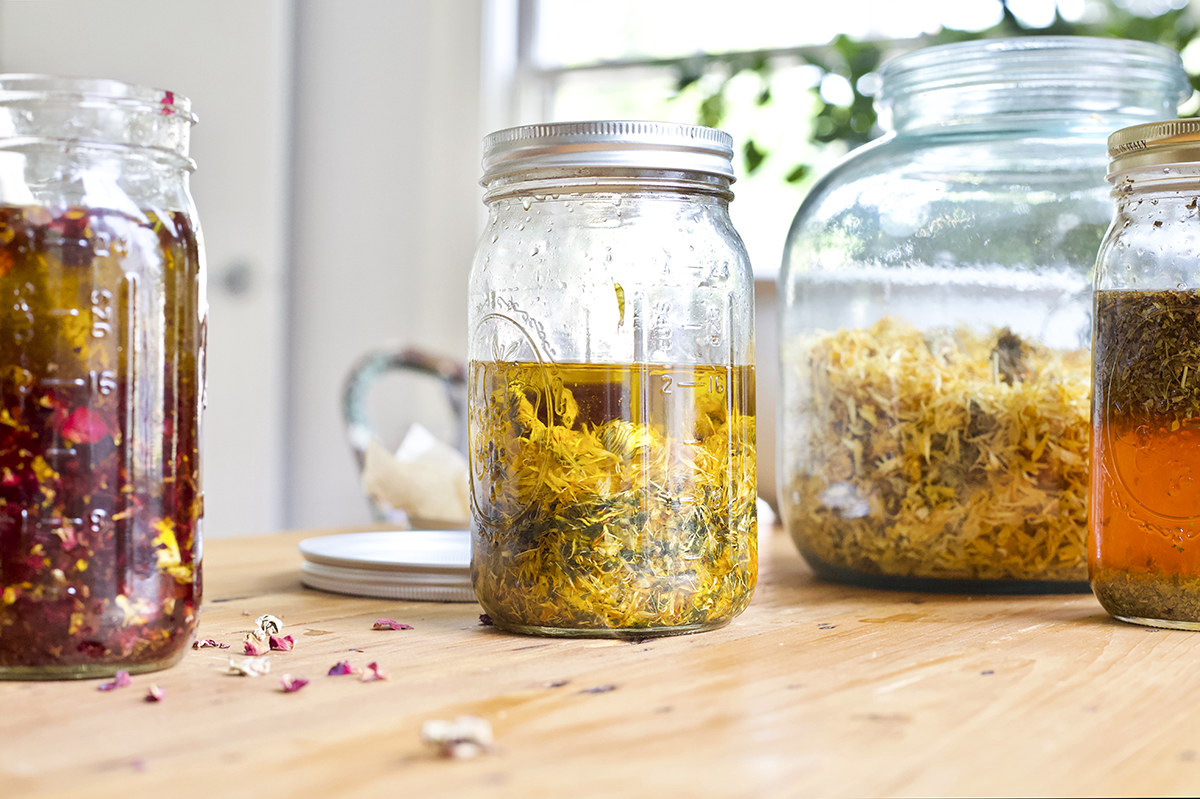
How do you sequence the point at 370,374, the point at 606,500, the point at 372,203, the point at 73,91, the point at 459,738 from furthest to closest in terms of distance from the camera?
the point at 372,203, the point at 370,374, the point at 606,500, the point at 73,91, the point at 459,738

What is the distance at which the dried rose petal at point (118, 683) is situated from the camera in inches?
20.7

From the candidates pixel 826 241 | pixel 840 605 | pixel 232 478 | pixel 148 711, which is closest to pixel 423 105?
pixel 232 478

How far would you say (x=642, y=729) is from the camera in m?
0.47

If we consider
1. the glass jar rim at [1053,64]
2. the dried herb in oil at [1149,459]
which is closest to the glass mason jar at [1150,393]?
the dried herb in oil at [1149,459]

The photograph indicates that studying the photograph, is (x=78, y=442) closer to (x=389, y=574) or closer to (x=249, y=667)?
(x=249, y=667)

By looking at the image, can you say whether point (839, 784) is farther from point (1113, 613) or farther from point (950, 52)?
point (950, 52)

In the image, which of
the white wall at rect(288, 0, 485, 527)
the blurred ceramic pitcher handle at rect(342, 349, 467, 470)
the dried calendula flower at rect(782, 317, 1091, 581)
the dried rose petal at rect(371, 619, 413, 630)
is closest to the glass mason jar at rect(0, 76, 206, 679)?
the dried rose petal at rect(371, 619, 413, 630)

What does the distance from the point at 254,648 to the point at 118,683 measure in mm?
99

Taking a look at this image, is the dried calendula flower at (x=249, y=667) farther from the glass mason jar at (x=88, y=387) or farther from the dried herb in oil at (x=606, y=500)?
the dried herb in oil at (x=606, y=500)

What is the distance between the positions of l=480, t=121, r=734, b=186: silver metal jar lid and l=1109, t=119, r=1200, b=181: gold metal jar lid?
26cm

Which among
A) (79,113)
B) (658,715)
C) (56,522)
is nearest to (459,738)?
(658,715)

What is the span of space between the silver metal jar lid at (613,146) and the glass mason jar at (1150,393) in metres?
0.28

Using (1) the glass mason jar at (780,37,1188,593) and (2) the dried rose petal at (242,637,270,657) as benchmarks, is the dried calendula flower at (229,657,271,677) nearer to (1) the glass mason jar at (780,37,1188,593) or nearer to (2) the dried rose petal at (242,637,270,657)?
(2) the dried rose petal at (242,637,270,657)

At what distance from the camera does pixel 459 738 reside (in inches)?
17.1
